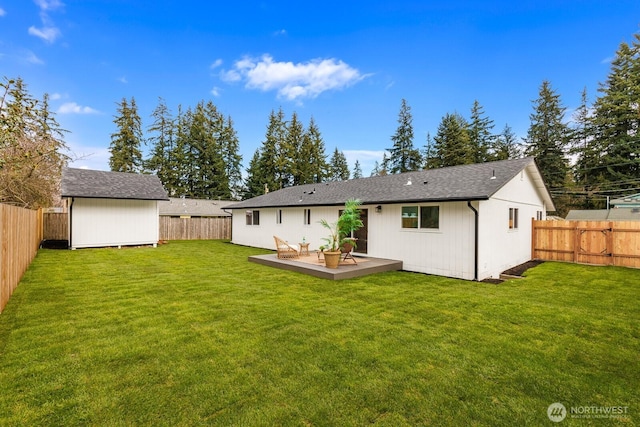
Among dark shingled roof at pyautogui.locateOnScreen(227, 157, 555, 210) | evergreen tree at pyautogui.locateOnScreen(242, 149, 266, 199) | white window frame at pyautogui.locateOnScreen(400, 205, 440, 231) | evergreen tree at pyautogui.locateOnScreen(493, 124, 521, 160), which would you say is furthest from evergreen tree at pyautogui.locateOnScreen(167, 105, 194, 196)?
evergreen tree at pyautogui.locateOnScreen(493, 124, 521, 160)

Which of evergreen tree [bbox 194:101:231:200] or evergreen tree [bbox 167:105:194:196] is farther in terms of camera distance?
evergreen tree [bbox 194:101:231:200]

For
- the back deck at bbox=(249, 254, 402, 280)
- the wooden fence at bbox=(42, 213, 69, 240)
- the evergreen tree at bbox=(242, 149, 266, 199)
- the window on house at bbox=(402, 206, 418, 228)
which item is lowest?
the back deck at bbox=(249, 254, 402, 280)

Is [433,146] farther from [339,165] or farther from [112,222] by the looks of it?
[112,222]

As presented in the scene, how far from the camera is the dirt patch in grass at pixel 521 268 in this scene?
9.21 meters

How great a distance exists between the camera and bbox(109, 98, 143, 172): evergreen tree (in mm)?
29641

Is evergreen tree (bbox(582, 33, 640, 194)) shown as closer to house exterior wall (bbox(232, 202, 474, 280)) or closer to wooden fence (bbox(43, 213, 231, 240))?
house exterior wall (bbox(232, 202, 474, 280))

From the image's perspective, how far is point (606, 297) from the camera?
642cm

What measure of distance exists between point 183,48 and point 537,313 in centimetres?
1840

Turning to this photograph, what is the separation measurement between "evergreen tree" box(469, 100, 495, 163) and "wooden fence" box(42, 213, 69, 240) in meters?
34.8

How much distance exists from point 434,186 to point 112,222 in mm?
15316

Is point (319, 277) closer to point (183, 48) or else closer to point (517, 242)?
point (517, 242)

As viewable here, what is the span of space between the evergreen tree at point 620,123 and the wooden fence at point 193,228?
105 ft

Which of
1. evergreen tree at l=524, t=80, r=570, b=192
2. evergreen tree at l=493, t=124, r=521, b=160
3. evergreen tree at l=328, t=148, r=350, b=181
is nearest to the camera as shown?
evergreen tree at l=524, t=80, r=570, b=192

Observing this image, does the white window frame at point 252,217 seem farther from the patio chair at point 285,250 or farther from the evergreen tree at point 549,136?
the evergreen tree at point 549,136
